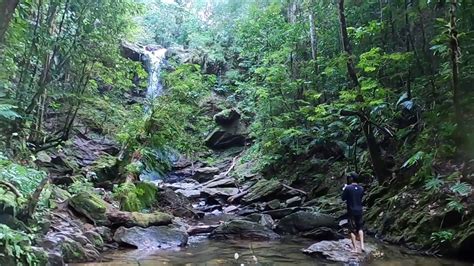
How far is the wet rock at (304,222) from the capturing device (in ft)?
42.0

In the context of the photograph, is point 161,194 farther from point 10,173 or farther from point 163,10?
point 163,10

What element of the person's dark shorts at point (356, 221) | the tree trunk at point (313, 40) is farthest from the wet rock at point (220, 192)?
the person's dark shorts at point (356, 221)

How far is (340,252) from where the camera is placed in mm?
9359

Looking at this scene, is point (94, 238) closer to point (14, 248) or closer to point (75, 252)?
point (75, 252)

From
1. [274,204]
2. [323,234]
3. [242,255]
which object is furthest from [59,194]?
[274,204]

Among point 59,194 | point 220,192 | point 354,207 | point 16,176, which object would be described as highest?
point 16,176

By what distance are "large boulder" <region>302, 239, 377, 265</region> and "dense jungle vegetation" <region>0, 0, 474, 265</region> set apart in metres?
1.48

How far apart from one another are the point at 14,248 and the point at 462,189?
8645 millimetres

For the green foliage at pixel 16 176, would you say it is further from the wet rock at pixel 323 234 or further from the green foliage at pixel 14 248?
the wet rock at pixel 323 234

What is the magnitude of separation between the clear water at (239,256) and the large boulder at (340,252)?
0.22 metres

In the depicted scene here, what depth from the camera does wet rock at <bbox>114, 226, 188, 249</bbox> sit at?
35.2 ft

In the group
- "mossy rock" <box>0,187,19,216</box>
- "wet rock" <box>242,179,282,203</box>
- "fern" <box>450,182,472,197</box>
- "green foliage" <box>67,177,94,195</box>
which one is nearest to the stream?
"fern" <box>450,182,472,197</box>

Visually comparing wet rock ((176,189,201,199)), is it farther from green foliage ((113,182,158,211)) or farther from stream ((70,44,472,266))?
stream ((70,44,472,266))

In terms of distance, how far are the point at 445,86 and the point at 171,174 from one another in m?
18.8
